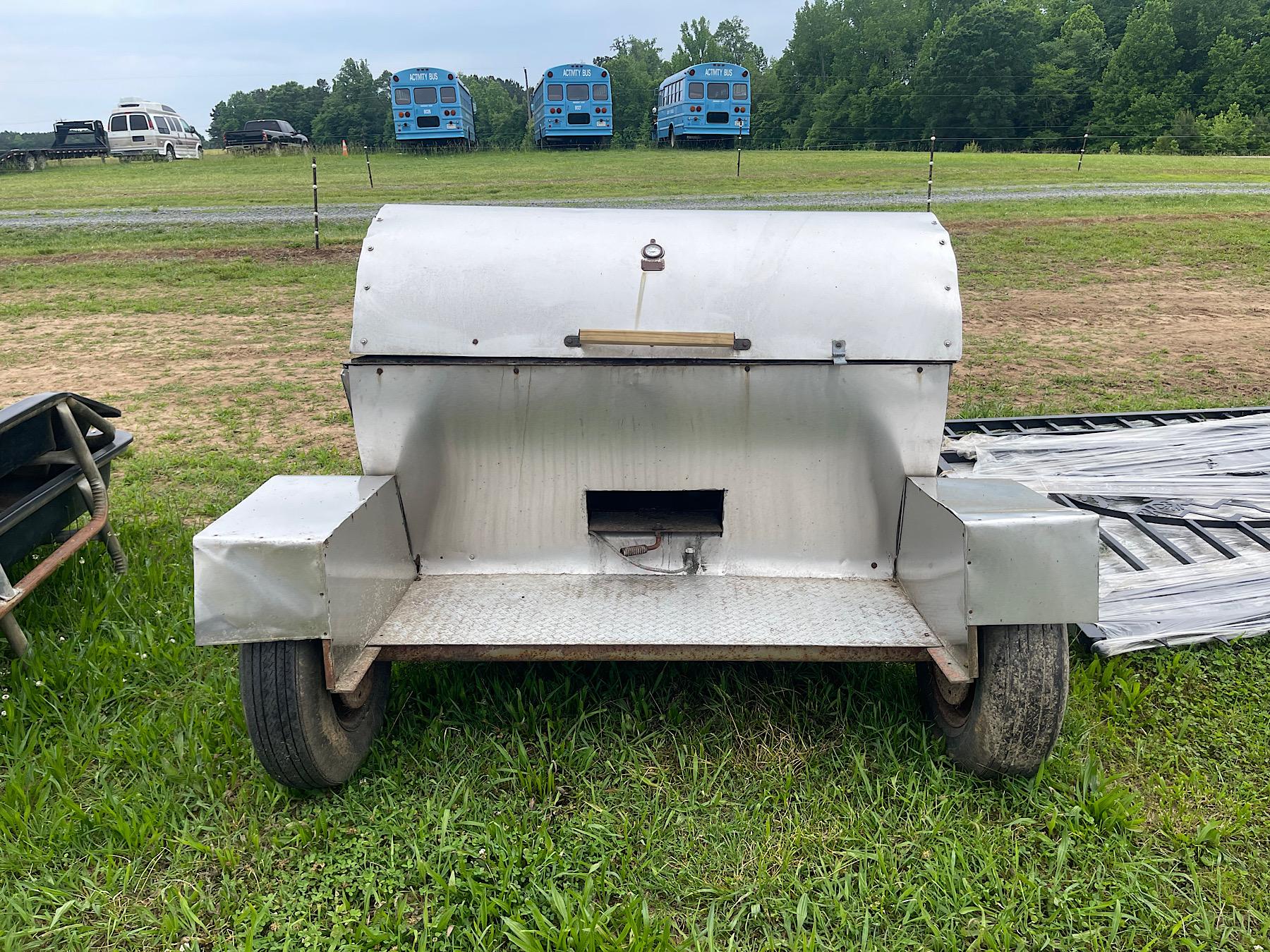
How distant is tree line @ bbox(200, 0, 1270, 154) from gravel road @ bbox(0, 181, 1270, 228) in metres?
17.8

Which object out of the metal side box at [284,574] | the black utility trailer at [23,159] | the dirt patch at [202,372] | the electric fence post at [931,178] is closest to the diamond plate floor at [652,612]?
the metal side box at [284,574]

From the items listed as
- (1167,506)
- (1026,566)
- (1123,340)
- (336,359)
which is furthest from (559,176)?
(1026,566)

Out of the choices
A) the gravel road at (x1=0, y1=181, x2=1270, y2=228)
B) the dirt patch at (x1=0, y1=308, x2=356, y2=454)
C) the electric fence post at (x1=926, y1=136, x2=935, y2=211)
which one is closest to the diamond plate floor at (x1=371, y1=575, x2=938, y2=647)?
the dirt patch at (x1=0, y1=308, x2=356, y2=454)

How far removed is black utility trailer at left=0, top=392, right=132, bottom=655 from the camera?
304 cm

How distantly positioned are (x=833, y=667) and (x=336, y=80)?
6235 cm

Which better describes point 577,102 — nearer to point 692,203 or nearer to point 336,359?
point 692,203

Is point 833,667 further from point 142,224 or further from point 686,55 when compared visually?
point 686,55

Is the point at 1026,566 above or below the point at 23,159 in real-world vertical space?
below

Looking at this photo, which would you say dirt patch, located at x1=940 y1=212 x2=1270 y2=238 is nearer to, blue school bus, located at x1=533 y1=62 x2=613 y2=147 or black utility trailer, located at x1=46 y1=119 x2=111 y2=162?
blue school bus, located at x1=533 y1=62 x2=613 y2=147

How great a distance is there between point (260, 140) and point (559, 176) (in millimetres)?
17573

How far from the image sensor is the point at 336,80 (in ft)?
186

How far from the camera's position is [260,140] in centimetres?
3253

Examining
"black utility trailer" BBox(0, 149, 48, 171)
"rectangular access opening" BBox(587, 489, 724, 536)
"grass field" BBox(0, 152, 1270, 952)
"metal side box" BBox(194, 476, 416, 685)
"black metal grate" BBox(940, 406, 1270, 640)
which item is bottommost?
"grass field" BBox(0, 152, 1270, 952)

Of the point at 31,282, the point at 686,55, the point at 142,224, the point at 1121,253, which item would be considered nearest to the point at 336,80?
the point at 686,55
